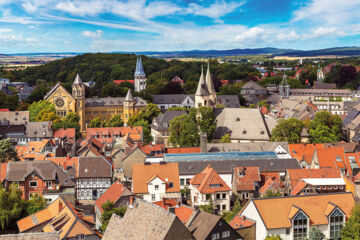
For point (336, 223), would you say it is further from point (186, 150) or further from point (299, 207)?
point (186, 150)

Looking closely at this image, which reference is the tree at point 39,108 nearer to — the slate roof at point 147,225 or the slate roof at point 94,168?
the slate roof at point 94,168

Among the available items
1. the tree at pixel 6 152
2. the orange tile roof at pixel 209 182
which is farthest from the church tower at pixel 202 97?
the orange tile roof at pixel 209 182

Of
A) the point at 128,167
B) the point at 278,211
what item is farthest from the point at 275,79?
the point at 278,211

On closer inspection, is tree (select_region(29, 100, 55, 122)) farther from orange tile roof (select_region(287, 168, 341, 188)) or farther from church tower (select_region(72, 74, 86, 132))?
orange tile roof (select_region(287, 168, 341, 188))

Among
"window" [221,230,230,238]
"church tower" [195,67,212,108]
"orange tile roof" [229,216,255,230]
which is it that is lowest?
"orange tile roof" [229,216,255,230]

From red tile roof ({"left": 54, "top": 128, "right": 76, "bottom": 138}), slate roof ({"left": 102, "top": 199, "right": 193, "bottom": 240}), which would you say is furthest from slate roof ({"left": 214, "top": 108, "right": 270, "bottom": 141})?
slate roof ({"left": 102, "top": 199, "right": 193, "bottom": 240})

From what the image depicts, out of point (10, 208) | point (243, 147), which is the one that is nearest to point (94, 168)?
point (10, 208)
